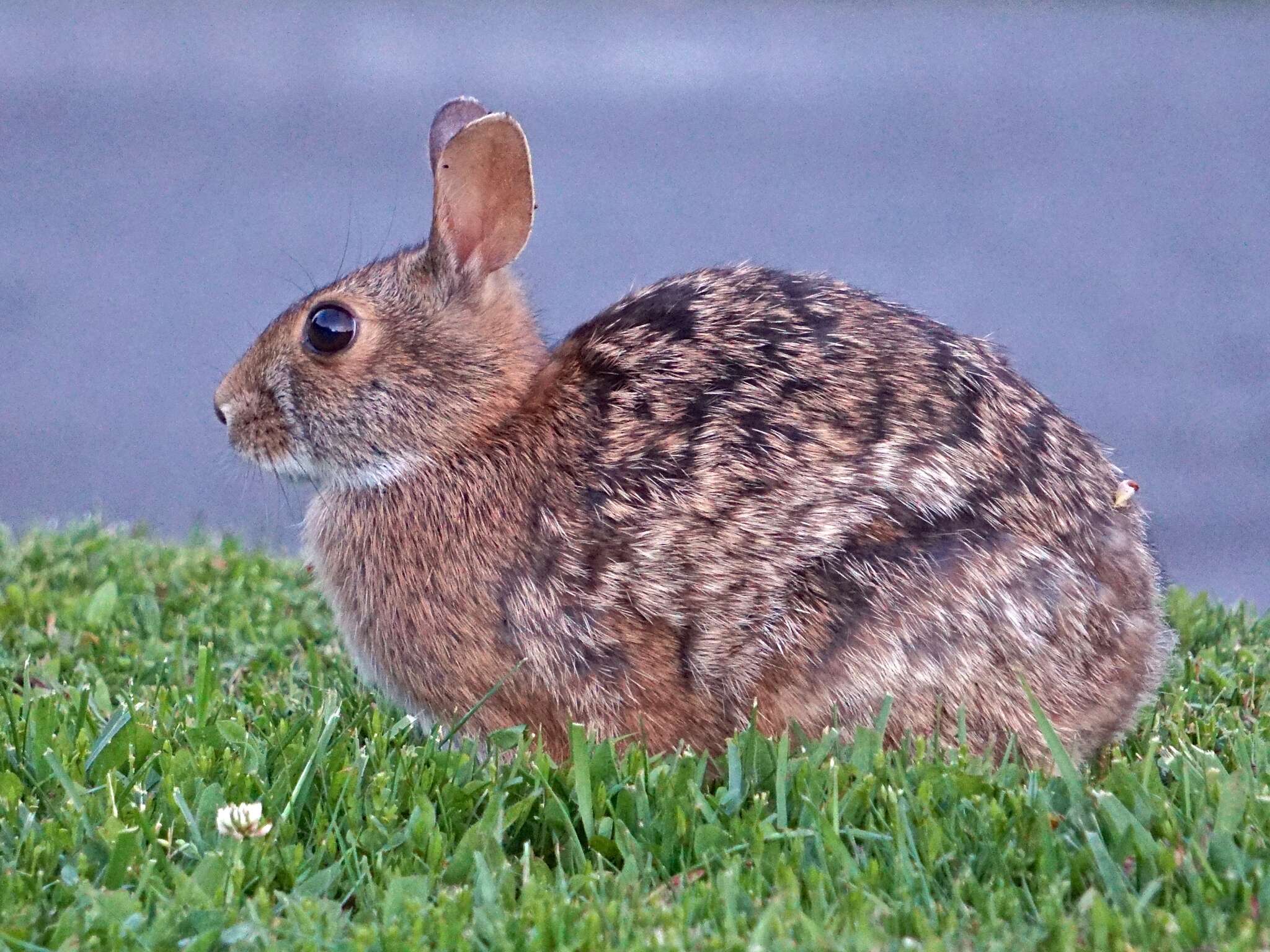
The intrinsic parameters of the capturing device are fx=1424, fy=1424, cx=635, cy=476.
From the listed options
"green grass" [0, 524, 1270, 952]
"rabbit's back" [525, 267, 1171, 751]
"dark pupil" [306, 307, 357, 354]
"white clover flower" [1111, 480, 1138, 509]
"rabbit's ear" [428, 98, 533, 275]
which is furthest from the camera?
"dark pupil" [306, 307, 357, 354]

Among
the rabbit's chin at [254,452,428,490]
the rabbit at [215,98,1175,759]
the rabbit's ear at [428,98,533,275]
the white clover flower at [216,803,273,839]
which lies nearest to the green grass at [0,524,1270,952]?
the white clover flower at [216,803,273,839]

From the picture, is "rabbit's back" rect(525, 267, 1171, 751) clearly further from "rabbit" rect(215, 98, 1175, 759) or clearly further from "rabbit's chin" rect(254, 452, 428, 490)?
"rabbit's chin" rect(254, 452, 428, 490)

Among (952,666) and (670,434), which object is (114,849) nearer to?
(670,434)

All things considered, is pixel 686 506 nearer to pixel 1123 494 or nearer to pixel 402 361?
pixel 402 361

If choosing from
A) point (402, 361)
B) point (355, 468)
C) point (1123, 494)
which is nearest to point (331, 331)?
point (402, 361)

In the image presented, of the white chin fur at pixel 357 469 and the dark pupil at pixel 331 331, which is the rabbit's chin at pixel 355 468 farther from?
the dark pupil at pixel 331 331

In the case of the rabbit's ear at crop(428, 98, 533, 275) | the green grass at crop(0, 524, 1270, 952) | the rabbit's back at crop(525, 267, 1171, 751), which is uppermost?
the rabbit's ear at crop(428, 98, 533, 275)
